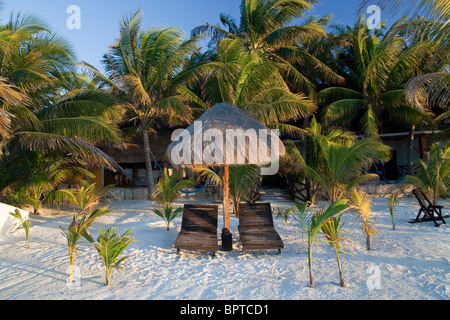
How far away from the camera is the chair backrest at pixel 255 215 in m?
5.98

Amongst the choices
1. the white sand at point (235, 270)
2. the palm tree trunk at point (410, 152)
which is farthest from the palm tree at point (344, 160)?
the palm tree trunk at point (410, 152)

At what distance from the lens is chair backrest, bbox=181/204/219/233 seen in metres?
5.85

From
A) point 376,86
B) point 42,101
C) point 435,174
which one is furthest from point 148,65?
point 435,174

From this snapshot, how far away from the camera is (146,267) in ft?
14.5

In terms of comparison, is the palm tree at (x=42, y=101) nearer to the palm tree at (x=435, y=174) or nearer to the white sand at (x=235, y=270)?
the white sand at (x=235, y=270)

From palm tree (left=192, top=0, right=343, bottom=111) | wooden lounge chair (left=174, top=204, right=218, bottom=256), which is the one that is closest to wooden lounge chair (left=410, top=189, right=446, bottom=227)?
wooden lounge chair (left=174, top=204, right=218, bottom=256)

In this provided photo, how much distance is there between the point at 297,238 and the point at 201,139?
9.49 feet

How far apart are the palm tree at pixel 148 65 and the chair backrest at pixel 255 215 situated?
15.0 feet

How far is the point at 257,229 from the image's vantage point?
227 inches

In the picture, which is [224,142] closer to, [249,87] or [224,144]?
[224,144]

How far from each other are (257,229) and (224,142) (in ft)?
6.37

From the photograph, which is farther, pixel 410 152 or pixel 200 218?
pixel 410 152
